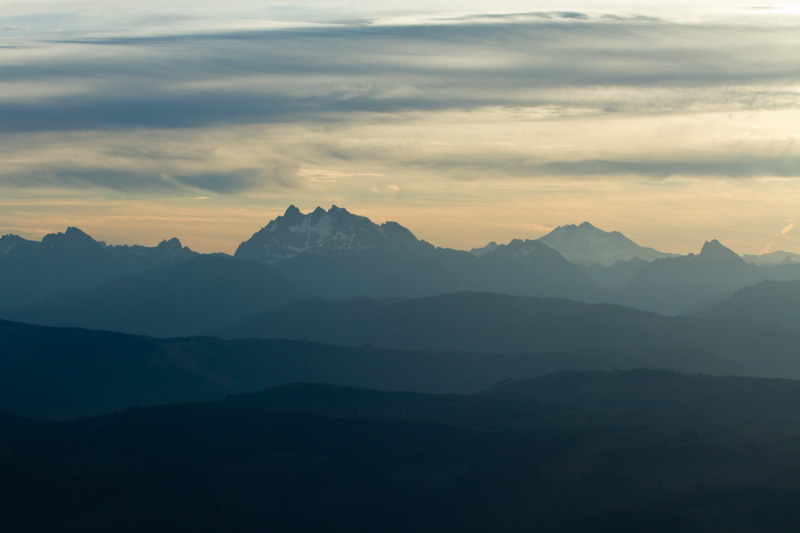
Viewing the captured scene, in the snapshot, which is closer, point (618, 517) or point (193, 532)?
point (618, 517)

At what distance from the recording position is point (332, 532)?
629 ft

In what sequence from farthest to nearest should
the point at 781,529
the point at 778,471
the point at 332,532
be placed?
the point at 332,532, the point at 778,471, the point at 781,529

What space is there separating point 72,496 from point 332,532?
2190 inches

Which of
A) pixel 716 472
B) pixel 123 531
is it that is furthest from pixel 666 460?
pixel 123 531

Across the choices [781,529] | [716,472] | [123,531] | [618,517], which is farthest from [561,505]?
[123,531]

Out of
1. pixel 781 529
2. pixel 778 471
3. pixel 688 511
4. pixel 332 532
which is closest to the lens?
pixel 781 529

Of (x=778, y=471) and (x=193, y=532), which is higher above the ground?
(x=778, y=471)

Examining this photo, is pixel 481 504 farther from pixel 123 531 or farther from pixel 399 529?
pixel 123 531

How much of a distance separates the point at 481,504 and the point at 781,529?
6414 cm

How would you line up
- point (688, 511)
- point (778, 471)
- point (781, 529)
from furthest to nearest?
point (778, 471), point (688, 511), point (781, 529)

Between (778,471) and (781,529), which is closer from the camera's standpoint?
(781,529)

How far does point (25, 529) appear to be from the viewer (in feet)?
593

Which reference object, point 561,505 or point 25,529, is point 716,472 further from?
point 25,529

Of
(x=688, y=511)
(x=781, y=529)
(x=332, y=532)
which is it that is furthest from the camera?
(x=332, y=532)
